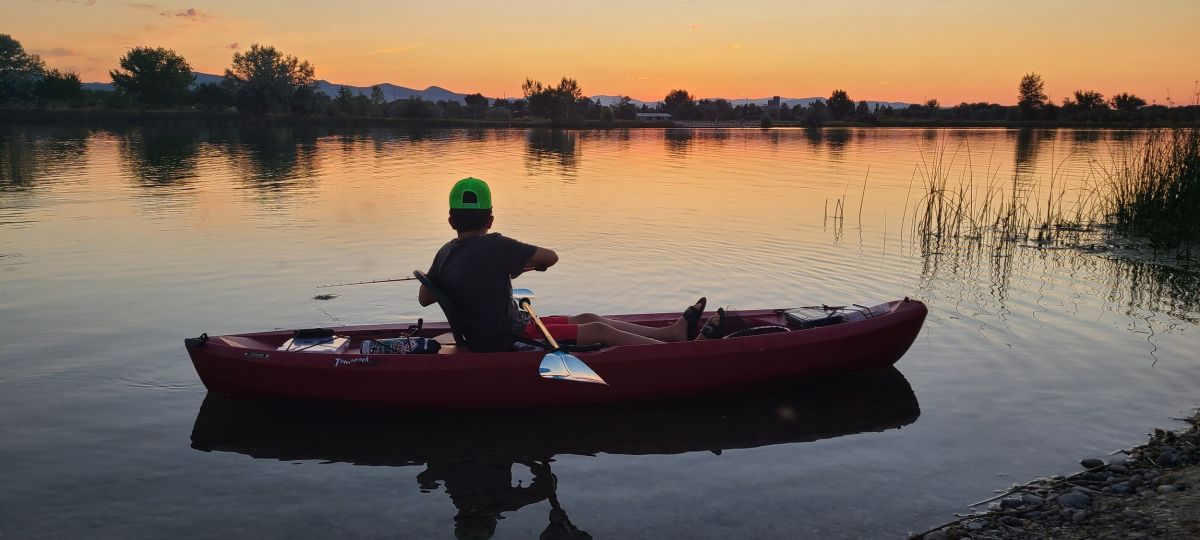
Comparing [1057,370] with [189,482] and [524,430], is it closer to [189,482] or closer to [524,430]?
[524,430]

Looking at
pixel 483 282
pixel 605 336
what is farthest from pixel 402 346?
pixel 605 336

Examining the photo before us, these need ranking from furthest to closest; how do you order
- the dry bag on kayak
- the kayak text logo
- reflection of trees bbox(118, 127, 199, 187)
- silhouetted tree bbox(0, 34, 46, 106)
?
silhouetted tree bbox(0, 34, 46, 106)
reflection of trees bbox(118, 127, 199, 187)
the dry bag on kayak
the kayak text logo

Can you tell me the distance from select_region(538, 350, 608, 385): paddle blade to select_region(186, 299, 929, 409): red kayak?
0.21 metres

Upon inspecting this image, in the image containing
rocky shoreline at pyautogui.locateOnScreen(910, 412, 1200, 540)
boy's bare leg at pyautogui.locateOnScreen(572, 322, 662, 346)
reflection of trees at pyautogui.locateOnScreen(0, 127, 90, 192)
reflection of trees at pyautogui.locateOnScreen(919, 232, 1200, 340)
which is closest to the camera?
rocky shoreline at pyautogui.locateOnScreen(910, 412, 1200, 540)

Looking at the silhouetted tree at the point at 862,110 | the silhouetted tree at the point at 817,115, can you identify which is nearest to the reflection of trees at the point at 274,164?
the silhouetted tree at the point at 817,115

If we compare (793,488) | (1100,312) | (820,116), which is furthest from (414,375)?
(820,116)

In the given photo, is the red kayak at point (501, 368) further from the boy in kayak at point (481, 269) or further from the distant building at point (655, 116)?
the distant building at point (655, 116)

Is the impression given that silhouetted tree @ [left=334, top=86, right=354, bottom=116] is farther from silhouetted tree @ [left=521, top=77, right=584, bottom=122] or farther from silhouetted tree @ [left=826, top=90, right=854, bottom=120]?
silhouetted tree @ [left=826, top=90, right=854, bottom=120]

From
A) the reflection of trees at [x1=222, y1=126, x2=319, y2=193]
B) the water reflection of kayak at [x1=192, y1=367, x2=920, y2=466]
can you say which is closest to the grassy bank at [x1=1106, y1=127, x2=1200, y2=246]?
the water reflection of kayak at [x1=192, y1=367, x2=920, y2=466]

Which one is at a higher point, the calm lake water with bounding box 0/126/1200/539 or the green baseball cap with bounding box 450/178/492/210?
the green baseball cap with bounding box 450/178/492/210

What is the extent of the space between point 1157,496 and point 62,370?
883 centimetres

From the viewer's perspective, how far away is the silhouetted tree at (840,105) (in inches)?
5108

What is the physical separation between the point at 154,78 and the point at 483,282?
371ft

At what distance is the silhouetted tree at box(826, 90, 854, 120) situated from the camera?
12975 centimetres
